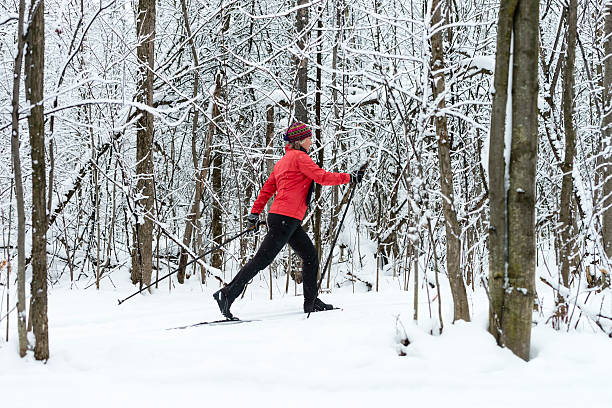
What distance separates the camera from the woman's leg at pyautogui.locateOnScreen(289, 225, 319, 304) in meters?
4.61

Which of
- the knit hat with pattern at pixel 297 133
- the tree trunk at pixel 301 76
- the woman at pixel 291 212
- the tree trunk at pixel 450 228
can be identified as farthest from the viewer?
the tree trunk at pixel 301 76

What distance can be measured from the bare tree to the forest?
1cm

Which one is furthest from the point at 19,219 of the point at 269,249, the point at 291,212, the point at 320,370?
the point at 291,212

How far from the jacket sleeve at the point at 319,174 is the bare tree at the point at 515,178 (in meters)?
1.66

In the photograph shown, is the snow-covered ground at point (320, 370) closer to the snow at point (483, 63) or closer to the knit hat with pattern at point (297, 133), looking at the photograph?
the knit hat with pattern at point (297, 133)

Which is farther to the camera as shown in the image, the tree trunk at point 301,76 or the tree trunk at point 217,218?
the tree trunk at point 217,218

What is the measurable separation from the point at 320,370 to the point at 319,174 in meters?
2.02

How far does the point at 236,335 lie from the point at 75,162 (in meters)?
6.79

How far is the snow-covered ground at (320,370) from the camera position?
2408 millimetres

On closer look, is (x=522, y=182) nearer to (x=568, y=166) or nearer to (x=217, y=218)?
(x=568, y=166)

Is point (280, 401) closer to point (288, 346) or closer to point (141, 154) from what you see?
point (288, 346)

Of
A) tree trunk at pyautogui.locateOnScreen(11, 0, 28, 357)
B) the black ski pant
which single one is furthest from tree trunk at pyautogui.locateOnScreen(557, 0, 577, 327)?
tree trunk at pyautogui.locateOnScreen(11, 0, 28, 357)

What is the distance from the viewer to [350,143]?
29.2ft

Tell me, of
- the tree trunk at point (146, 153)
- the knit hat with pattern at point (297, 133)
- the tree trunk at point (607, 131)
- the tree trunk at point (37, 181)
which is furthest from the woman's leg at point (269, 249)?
the tree trunk at point (607, 131)
